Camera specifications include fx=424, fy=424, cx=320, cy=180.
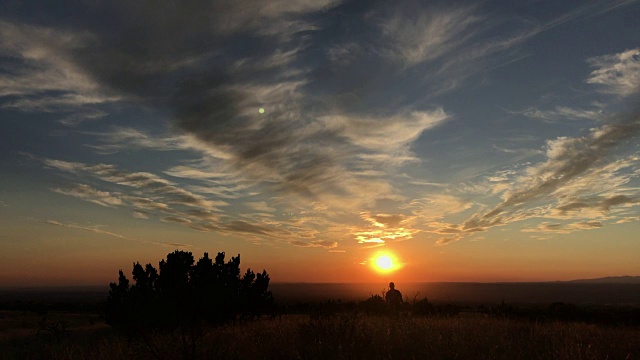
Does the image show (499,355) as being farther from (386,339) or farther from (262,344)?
(262,344)

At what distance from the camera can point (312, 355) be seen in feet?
27.0

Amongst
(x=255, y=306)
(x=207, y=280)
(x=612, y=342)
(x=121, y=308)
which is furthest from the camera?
(x=255, y=306)

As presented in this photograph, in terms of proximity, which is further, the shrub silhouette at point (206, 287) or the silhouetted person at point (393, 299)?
the silhouetted person at point (393, 299)

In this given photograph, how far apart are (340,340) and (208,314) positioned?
38.3 feet

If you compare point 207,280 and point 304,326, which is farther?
point 207,280

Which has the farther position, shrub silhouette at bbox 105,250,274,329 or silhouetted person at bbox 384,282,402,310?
silhouetted person at bbox 384,282,402,310

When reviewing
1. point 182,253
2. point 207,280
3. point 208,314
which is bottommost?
point 208,314

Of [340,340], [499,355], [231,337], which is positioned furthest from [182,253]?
[499,355]

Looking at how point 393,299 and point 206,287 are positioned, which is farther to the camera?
point 393,299

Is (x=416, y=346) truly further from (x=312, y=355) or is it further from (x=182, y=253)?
(x=182, y=253)

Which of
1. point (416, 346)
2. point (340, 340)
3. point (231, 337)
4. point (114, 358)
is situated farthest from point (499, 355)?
point (114, 358)

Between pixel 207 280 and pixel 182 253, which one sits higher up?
pixel 182 253

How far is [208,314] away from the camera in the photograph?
19047 mm

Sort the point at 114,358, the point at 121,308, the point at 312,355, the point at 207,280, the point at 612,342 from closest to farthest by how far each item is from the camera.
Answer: the point at 312,355 → the point at 114,358 → the point at 612,342 → the point at 207,280 → the point at 121,308
